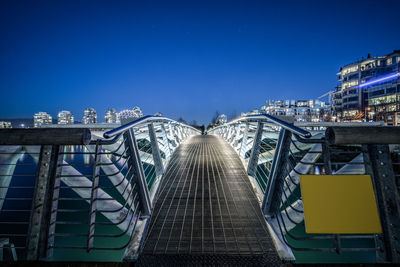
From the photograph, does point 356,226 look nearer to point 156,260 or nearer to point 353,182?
point 353,182

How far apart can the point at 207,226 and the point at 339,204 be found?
1864 millimetres

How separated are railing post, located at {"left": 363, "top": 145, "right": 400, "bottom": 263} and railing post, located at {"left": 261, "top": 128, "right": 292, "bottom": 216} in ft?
3.21

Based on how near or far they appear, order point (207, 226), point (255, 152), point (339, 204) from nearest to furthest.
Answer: point (339, 204) < point (207, 226) < point (255, 152)

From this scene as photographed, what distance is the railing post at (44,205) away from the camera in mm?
2264

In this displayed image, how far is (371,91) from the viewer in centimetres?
6075

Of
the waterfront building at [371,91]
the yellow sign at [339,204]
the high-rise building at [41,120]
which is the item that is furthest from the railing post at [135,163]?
the high-rise building at [41,120]

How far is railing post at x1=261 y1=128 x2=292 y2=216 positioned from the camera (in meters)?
3.06

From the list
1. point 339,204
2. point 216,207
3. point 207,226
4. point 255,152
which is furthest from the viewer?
point 255,152

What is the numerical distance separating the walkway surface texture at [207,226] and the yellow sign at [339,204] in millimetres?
856

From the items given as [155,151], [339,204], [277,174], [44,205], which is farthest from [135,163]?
[339,204]

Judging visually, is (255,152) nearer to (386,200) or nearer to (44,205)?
(386,200)

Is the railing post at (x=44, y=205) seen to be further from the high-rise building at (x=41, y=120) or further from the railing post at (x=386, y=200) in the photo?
the high-rise building at (x=41, y=120)

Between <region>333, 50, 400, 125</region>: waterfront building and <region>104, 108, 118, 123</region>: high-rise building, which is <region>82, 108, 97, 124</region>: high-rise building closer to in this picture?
<region>104, 108, 118, 123</region>: high-rise building

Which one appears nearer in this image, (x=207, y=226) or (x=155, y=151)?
(x=207, y=226)
